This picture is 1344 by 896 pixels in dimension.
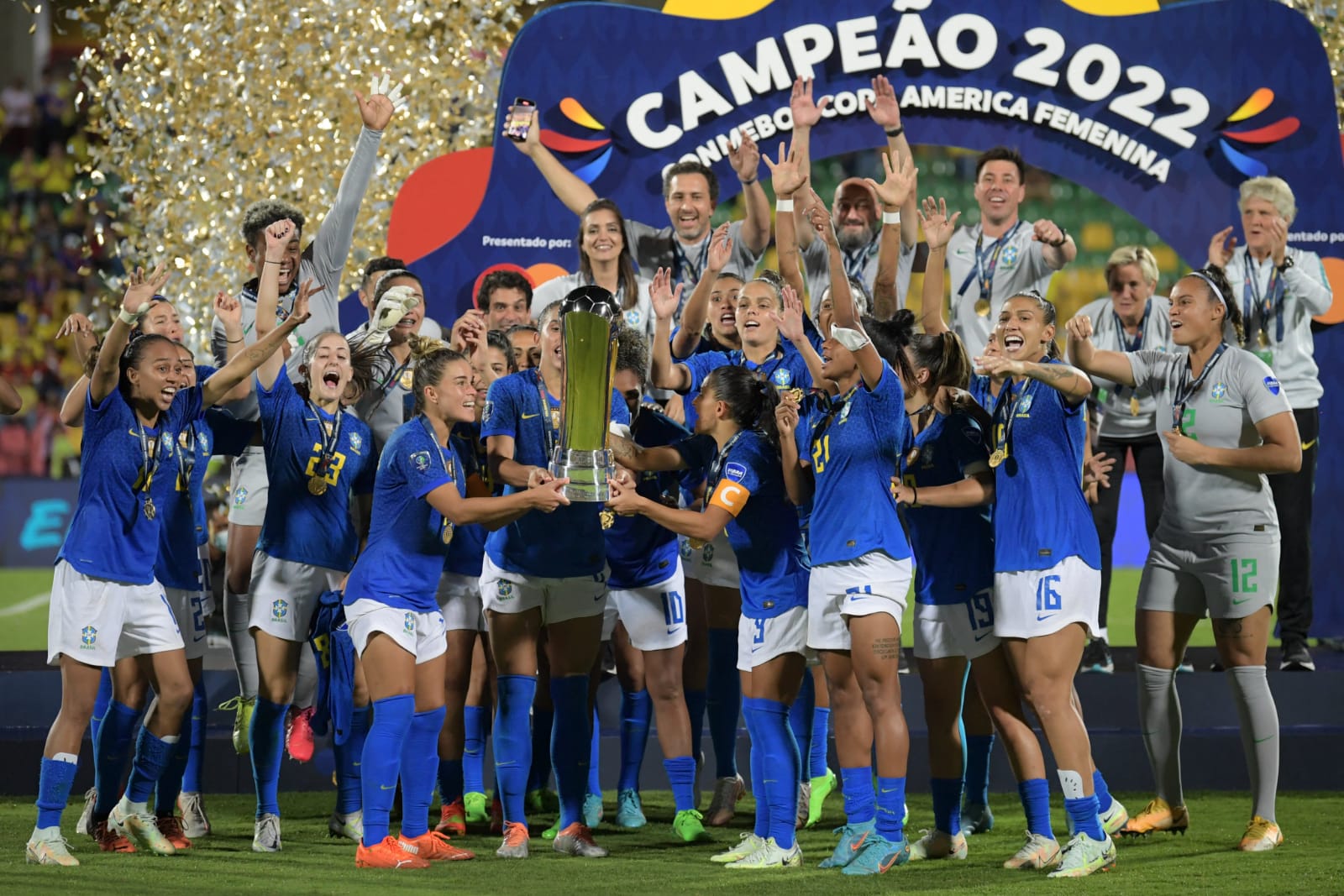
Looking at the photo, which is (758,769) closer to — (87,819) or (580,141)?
(87,819)

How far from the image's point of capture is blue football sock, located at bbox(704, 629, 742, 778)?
220 inches

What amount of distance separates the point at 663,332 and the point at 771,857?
1726mm

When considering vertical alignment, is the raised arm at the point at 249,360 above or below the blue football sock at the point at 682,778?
above

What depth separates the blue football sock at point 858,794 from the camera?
475cm

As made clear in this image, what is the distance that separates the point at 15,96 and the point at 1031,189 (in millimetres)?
10182

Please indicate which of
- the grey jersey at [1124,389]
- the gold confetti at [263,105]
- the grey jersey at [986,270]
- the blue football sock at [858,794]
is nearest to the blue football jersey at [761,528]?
the blue football sock at [858,794]

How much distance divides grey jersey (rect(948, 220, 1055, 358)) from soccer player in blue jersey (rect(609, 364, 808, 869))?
216 cm

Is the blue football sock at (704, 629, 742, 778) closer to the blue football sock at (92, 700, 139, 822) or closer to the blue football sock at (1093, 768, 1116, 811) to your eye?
the blue football sock at (1093, 768, 1116, 811)

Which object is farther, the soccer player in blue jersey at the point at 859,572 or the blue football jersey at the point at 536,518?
the blue football jersey at the point at 536,518

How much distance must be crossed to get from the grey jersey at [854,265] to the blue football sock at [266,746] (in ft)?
8.51

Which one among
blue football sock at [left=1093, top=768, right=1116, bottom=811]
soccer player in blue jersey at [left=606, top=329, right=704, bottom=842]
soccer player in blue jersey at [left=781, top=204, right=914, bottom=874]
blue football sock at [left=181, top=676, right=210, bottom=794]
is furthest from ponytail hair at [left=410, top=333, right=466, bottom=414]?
blue football sock at [left=1093, top=768, right=1116, bottom=811]

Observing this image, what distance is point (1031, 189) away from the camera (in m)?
14.5

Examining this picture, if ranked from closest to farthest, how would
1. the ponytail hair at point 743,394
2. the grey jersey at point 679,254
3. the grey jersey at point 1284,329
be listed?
the ponytail hair at point 743,394
the grey jersey at point 679,254
the grey jersey at point 1284,329

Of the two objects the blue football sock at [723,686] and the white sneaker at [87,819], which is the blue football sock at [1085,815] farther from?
the white sneaker at [87,819]
